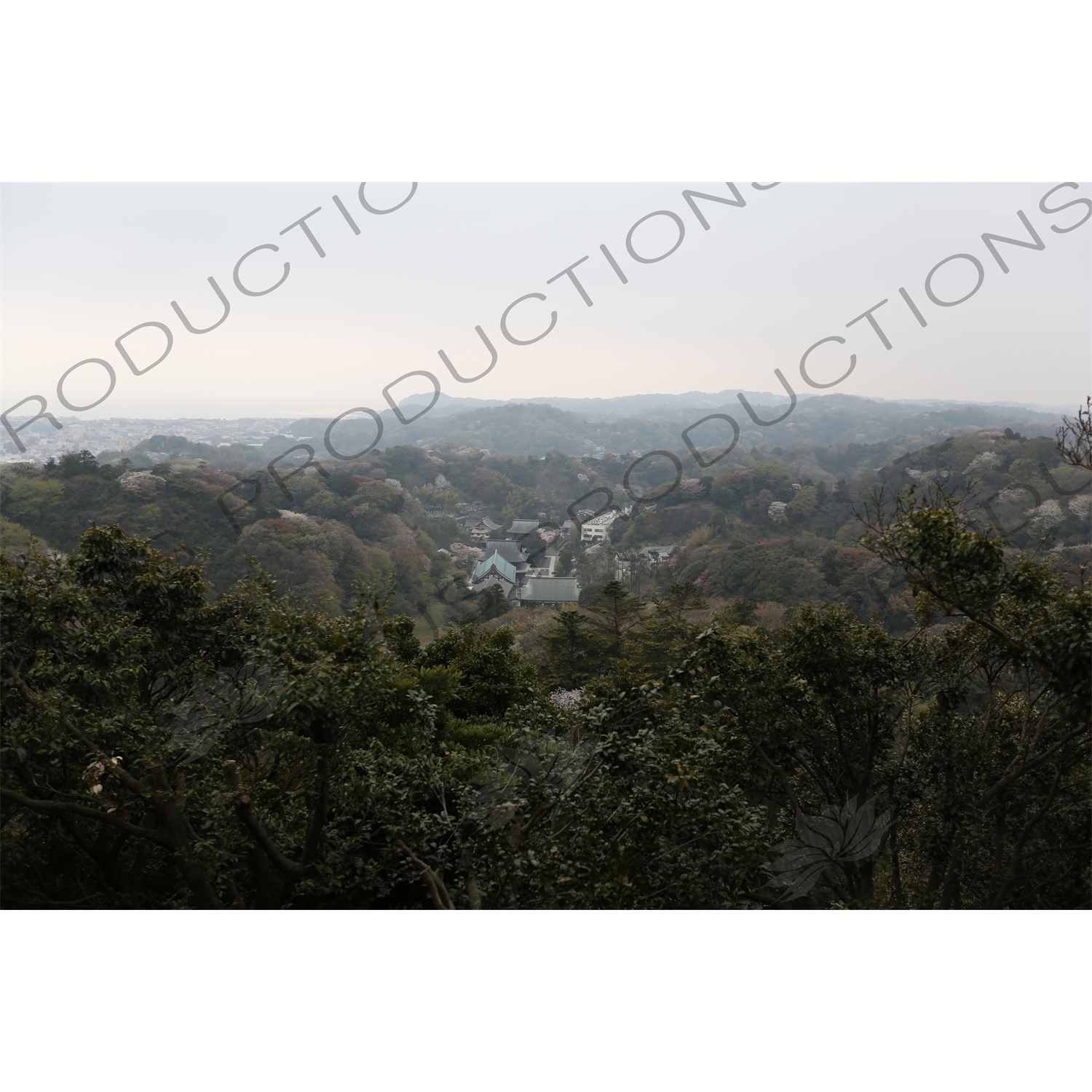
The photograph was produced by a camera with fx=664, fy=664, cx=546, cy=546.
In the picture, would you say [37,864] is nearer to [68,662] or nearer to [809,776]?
[68,662]

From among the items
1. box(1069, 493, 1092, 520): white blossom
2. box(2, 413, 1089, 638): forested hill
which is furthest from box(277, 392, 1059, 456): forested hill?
box(1069, 493, 1092, 520): white blossom

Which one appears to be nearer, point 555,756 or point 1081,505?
point 555,756

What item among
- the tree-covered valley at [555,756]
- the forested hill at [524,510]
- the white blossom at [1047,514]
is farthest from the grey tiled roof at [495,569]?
the tree-covered valley at [555,756]

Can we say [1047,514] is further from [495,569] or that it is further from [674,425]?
[674,425]

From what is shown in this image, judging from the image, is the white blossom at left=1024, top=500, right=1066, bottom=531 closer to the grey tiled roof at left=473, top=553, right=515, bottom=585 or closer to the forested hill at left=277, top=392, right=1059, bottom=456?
the forested hill at left=277, top=392, right=1059, bottom=456

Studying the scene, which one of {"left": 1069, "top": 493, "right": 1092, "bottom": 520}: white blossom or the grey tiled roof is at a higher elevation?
the grey tiled roof

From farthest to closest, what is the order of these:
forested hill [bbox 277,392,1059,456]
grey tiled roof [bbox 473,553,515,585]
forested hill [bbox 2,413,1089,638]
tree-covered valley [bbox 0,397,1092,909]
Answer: forested hill [bbox 277,392,1059,456]
grey tiled roof [bbox 473,553,515,585]
forested hill [bbox 2,413,1089,638]
tree-covered valley [bbox 0,397,1092,909]

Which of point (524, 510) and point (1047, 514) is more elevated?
point (524, 510)

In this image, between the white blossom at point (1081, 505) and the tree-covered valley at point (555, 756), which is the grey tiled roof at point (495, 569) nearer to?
the white blossom at point (1081, 505)

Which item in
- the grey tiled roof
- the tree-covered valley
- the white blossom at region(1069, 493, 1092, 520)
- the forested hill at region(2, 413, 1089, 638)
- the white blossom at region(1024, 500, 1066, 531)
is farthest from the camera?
the grey tiled roof

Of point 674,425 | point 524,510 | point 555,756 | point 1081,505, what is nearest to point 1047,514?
point 1081,505

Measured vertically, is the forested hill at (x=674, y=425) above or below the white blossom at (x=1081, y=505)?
above
